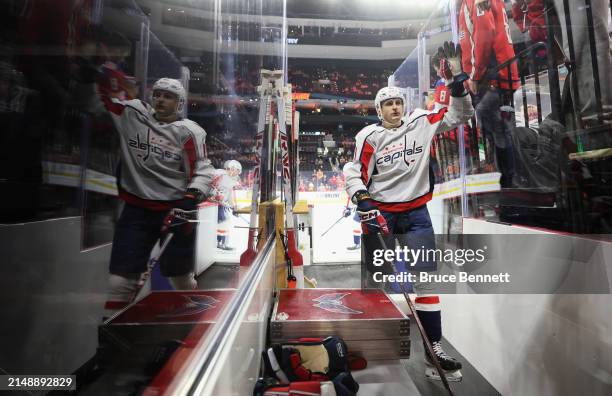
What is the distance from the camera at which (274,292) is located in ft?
7.25

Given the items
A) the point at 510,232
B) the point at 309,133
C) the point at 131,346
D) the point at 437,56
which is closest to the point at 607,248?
the point at 510,232

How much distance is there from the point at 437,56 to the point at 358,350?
1.92 meters

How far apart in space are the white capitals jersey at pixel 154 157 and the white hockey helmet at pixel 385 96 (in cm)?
172

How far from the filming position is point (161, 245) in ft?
1.11

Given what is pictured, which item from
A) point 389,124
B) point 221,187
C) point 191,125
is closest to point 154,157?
point 191,125

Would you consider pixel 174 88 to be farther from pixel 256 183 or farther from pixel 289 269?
pixel 289 269

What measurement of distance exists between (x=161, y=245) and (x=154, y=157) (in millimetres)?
101

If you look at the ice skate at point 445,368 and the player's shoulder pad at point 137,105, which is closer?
the player's shoulder pad at point 137,105

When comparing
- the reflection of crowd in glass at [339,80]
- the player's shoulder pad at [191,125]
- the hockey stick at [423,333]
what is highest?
the reflection of crowd in glass at [339,80]

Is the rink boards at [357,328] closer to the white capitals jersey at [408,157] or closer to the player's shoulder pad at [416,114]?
the white capitals jersey at [408,157]

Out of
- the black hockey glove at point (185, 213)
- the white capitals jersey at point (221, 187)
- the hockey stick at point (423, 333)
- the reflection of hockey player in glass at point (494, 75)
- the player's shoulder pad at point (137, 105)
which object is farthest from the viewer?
the reflection of hockey player in glass at point (494, 75)

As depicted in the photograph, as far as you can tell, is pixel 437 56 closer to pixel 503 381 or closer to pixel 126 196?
pixel 503 381

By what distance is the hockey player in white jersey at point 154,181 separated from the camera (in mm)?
240

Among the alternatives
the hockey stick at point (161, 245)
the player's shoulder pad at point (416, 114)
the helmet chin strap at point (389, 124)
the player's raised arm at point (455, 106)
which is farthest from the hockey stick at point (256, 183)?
the player's raised arm at point (455, 106)
